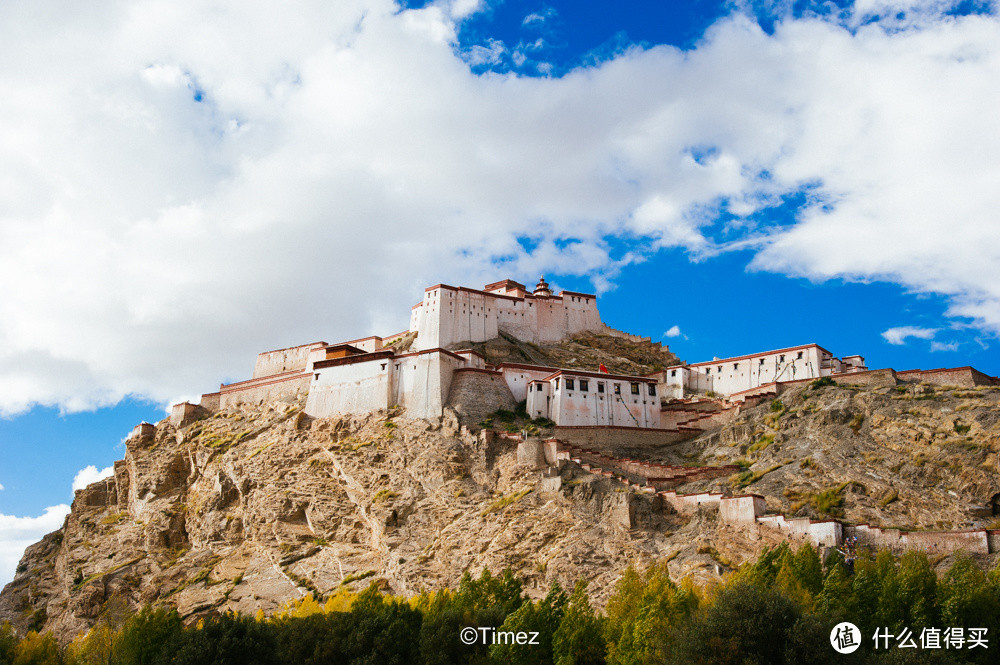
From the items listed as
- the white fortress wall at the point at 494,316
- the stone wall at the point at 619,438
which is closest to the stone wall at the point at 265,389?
the white fortress wall at the point at 494,316

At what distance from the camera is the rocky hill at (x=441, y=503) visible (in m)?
36.2

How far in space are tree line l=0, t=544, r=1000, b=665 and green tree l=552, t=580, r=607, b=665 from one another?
4 centimetres

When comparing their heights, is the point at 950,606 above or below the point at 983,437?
below

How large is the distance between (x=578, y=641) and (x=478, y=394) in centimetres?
2310

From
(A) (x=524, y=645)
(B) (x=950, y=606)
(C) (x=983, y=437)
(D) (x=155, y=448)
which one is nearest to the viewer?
(B) (x=950, y=606)

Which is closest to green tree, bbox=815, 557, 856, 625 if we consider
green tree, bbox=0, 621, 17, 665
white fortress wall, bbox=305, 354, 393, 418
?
white fortress wall, bbox=305, 354, 393, 418

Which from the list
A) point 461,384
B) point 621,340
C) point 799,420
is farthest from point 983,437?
point 621,340

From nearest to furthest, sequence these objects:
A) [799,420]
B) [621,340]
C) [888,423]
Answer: [888,423]
[799,420]
[621,340]

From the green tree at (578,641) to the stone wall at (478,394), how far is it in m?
19.3

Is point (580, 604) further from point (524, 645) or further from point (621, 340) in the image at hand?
point (621, 340)

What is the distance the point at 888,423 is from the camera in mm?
40594

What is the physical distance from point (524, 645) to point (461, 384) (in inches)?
887

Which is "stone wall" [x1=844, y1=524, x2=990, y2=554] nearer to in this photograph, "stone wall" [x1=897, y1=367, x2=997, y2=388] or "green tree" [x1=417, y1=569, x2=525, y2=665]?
"green tree" [x1=417, y1=569, x2=525, y2=665]

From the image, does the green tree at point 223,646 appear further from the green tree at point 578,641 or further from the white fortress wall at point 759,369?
the white fortress wall at point 759,369
